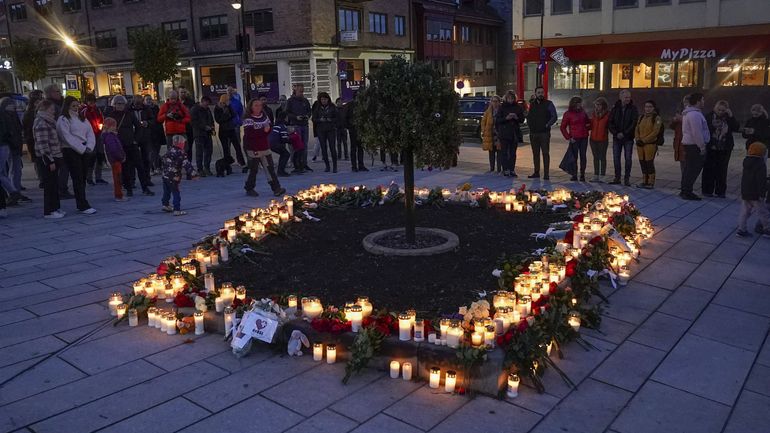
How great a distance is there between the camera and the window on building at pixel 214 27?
4128cm

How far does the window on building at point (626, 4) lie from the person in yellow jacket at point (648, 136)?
21140mm

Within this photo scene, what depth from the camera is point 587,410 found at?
4.20 meters

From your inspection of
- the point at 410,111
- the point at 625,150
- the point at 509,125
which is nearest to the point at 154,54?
the point at 509,125

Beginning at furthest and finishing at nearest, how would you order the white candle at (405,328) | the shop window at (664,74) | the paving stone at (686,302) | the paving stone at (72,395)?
the shop window at (664,74)
the paving stone at (686,302)
the white candle at (405,328)
the paving stone at (72,395)

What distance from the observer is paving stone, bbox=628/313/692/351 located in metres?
5.25

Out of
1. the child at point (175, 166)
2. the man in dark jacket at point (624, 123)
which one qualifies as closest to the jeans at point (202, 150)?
the child at point (175, 166)

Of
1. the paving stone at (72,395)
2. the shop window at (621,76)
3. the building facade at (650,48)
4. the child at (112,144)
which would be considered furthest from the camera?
the shop window at (621,76)

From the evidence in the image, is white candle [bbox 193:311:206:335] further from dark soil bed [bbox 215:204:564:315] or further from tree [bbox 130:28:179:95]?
tree [bbox 130:28:179:95]

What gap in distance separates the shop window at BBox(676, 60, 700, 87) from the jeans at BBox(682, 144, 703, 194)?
68.9 feet

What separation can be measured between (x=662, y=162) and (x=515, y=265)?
11.4 metres

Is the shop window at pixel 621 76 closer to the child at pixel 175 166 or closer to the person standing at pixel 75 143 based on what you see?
the child at pixel 175 166

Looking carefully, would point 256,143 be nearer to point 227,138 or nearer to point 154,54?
point 227,138

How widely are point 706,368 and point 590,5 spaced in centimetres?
3067

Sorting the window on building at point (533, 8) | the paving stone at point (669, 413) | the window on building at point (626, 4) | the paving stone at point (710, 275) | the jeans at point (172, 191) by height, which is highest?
the window on building at point (533, 8)
